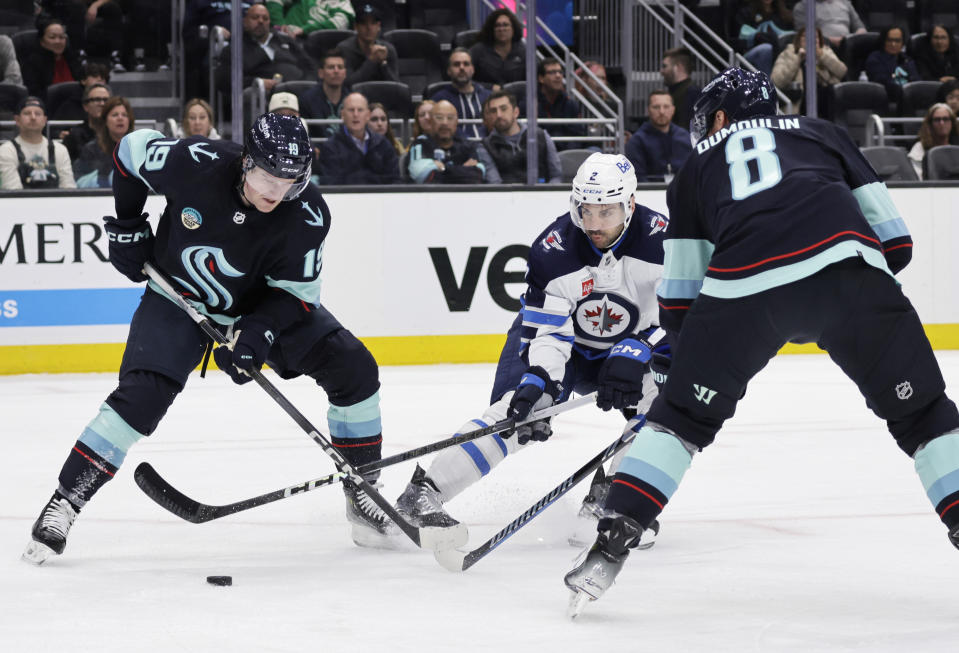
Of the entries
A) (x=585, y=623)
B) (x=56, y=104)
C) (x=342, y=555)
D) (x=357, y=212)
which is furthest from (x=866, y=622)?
(x=56, y=104)

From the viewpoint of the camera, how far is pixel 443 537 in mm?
2814

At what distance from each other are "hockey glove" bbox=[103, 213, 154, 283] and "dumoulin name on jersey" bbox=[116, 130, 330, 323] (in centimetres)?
4

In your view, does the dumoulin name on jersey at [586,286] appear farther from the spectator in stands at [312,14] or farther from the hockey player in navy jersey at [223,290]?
the spectator in stands at [312,14]

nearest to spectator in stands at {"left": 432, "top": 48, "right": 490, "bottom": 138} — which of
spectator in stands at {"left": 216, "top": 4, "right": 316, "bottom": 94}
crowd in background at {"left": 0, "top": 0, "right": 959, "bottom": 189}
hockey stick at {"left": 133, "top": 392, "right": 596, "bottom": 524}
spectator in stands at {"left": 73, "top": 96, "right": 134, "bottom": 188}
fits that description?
crowd in background at {"left": 0, "top": 0, "right": 959, "bottom": 189}

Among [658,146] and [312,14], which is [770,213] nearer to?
[658,146]

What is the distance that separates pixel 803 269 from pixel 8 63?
5758 millimetres

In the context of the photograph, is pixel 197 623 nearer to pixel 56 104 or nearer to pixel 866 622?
pixel 866 622

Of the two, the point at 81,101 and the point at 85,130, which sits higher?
the point at 81,101

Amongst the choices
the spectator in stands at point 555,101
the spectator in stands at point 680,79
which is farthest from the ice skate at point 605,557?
the spectator in stands at point 680,79

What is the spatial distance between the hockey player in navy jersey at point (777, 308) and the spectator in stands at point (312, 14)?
5.56 m

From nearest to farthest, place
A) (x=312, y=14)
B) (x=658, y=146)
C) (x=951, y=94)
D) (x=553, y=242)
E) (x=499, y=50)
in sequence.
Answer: (x=553, y=242)
(x=658, y=146)
(x=499, y=50)
(x=951, y=94)
(x=312, y=14)

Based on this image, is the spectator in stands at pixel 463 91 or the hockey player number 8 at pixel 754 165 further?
the spectator in stands at pixel 463 91

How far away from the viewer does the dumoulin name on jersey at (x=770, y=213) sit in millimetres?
2307

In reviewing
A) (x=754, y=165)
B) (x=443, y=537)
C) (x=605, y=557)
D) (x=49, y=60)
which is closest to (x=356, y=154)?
(x=49, y=60)
